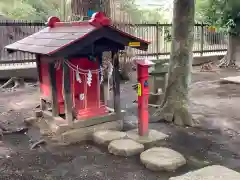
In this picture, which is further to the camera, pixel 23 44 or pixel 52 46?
pixel 23 44

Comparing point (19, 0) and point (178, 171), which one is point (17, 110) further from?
point (19, 0)

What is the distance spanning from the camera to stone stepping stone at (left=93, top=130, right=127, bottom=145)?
215 inches

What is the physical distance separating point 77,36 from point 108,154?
2.02 metres

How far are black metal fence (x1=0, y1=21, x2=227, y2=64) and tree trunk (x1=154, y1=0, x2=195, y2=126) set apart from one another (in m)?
5.41

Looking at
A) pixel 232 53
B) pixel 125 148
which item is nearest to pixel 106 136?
pixel 125 148

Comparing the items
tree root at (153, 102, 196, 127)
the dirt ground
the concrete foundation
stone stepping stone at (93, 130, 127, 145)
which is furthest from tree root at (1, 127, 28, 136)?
tree root at (153, 102, 196, 127)

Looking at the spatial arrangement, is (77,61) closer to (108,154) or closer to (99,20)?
(99,20)

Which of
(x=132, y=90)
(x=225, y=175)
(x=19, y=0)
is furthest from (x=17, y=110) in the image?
(x=19, y=0)

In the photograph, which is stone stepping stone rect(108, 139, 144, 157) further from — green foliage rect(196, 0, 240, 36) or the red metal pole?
green foliage rect(196, 0, 240, 36)

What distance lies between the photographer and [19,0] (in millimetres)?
22500

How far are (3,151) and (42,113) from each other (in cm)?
154

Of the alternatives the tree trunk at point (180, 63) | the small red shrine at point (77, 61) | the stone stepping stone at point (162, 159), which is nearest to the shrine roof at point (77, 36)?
the small red shrine at point (77, 61)

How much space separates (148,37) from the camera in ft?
50.3

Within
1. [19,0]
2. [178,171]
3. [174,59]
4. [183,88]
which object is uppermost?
[19,0]
